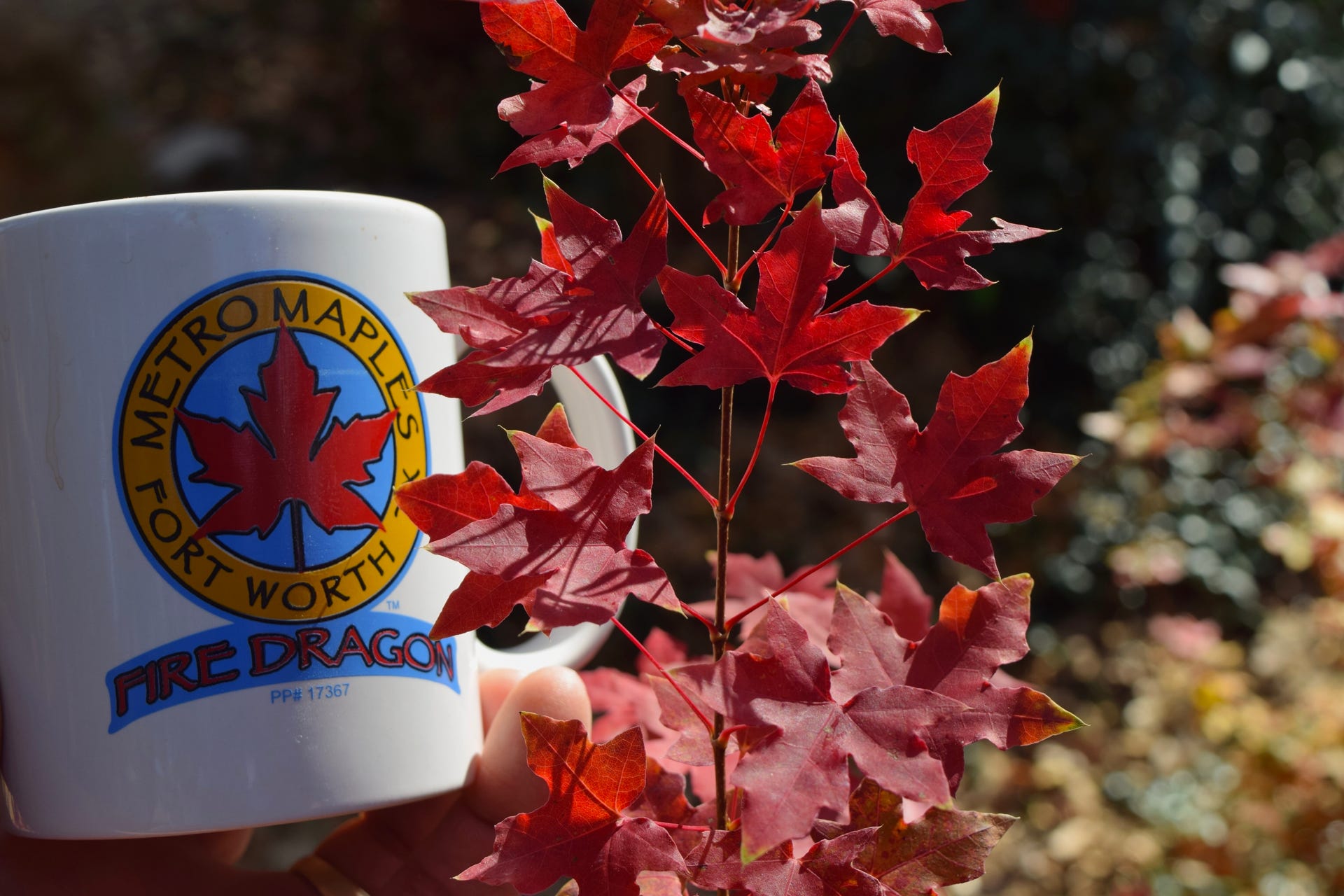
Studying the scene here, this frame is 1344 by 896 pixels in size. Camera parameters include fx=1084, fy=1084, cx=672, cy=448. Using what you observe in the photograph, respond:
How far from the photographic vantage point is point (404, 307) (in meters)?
0.62

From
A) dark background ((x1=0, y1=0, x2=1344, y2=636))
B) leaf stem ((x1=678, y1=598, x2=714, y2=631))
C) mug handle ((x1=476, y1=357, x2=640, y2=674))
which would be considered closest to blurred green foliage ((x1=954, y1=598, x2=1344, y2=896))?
dark background ((x1=0, y1=0, x2=1344, y2=636))

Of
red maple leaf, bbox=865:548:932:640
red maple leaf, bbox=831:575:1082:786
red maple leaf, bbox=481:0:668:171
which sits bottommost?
red maple leaf, bbox=865:548:932:640

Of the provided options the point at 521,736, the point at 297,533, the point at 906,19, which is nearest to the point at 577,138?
the point at 906,19

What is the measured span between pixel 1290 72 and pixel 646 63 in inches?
96.3

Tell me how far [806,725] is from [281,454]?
32cm

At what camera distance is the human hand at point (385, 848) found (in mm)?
723

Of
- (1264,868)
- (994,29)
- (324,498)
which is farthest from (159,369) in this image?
(994,29)

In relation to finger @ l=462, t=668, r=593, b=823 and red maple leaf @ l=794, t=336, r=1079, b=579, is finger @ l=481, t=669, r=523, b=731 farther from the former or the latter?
red maple leaf @ l=794, t=336, r=1079, b=579

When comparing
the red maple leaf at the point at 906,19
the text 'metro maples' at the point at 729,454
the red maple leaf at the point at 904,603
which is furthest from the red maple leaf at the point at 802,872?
the red maple leaf at the point at 906,19

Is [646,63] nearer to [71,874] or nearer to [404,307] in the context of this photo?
[404,307]

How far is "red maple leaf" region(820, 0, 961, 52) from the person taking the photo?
0.47 metres

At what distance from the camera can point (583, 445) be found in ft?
2.57

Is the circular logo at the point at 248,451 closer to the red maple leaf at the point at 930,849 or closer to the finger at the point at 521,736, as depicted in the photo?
the finger at the point at 521,736

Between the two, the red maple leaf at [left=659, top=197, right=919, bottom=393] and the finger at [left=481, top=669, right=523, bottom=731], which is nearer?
the red maple leaf at [left=659, top=197, right=919, bottom=393]
